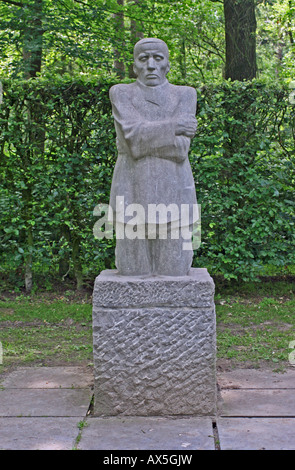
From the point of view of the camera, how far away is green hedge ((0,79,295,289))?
7.60 metres

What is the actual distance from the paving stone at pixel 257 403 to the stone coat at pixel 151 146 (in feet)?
4.70

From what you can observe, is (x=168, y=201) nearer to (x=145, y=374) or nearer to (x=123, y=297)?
(x=123, y=297)

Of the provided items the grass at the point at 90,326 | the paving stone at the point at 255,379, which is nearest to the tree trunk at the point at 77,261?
the grass at the point at 90,326

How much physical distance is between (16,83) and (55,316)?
10.00ft

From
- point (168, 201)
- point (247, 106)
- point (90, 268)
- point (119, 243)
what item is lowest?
point (90, 268)

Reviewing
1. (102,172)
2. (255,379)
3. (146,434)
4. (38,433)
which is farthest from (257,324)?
(38,433)

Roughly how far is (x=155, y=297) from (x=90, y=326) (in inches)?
107

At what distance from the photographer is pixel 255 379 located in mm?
4906

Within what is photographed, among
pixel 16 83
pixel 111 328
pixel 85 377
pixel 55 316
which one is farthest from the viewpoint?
pixel 16 83

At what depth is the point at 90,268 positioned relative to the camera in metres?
8.03

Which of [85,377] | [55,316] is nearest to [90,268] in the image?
[55,316]

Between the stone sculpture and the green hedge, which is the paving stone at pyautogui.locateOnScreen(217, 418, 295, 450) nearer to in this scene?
the stone sculpture

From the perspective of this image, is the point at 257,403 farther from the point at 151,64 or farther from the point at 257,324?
the point at 151,64

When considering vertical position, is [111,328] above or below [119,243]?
below
